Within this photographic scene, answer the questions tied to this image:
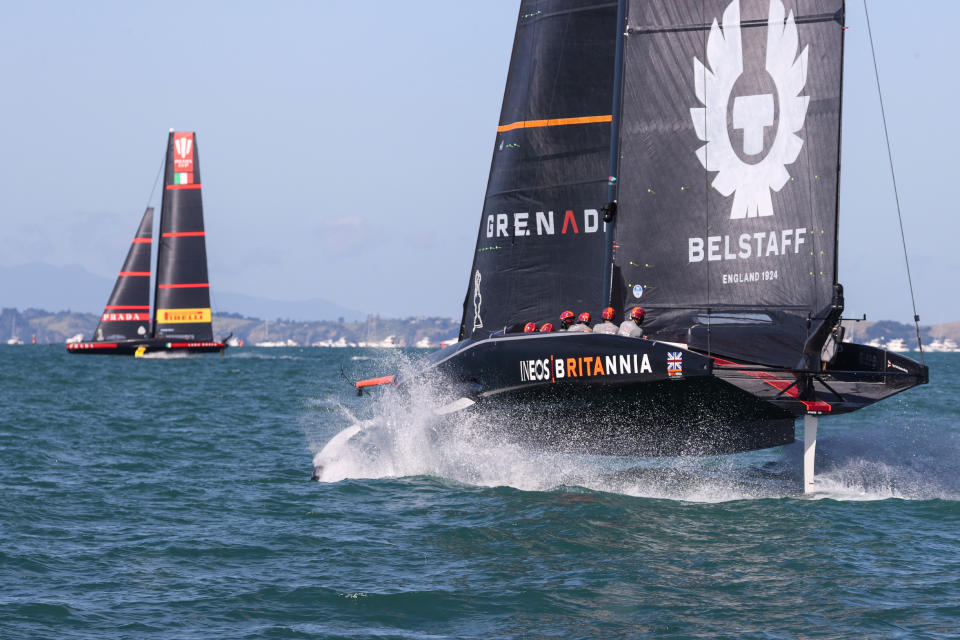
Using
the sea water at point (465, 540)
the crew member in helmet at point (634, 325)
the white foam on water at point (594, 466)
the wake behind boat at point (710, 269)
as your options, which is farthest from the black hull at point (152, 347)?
the crew member in helmet at point (634, 325)

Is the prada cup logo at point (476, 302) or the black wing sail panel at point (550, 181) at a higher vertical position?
the black wing sail panel at point (550, 181)

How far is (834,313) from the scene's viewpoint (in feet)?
37.6

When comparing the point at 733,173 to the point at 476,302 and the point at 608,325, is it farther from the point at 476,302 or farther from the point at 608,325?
the point at 476,302

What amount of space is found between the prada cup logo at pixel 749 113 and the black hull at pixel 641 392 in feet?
6.31

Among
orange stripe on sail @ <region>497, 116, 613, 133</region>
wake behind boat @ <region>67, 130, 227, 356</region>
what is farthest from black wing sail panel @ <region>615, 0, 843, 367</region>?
wake behind boat @ <region>67, 130, 227, 356</region>

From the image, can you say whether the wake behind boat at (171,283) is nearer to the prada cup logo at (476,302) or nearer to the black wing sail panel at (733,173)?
the prada cup logo at (476,302)

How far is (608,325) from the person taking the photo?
1209 cm

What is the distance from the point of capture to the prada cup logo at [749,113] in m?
11.8

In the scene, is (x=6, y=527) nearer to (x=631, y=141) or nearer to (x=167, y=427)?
(x=631, y=141)

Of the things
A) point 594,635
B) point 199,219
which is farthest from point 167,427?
point 199,219

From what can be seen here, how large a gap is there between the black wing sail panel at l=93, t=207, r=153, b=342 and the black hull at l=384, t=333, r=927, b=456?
49524 millimetres

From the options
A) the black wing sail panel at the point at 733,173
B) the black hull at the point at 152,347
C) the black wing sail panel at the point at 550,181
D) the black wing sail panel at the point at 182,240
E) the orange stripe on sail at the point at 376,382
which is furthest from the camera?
the black hull at the point at 152,347

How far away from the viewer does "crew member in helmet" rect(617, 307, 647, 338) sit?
39.6 feet

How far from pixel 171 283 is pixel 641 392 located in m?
47.8
